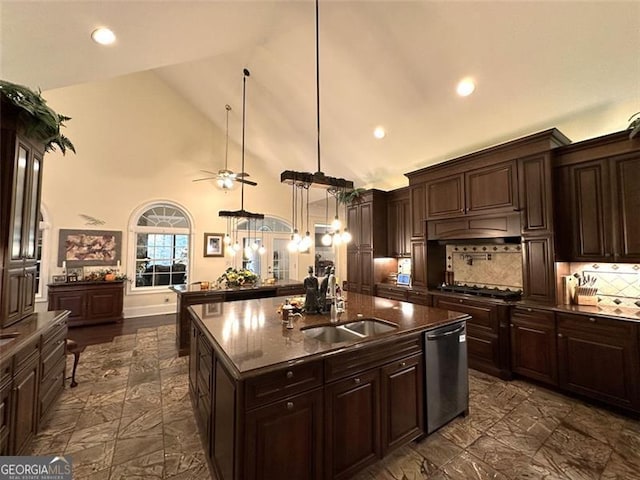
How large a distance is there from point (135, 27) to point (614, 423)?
221 inches

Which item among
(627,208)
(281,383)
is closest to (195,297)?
(281,383)

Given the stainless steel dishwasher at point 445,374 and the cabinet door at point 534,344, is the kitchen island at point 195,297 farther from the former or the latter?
the cabinet door at point 534,344

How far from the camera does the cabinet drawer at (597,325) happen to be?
2.41 meters

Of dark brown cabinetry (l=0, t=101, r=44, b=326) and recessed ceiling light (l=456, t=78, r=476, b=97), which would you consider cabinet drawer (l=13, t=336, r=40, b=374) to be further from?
recessed ceiling light (l=456, t=78, r=476, b=97)

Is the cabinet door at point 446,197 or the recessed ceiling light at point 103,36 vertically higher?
the recessed ceiling light at point 103,36

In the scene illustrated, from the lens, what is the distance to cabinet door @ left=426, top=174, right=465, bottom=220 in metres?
3.83

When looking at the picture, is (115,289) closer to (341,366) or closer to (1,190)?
(1,190)

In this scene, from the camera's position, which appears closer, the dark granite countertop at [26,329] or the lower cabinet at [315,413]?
the lower cabinet at [315,413]

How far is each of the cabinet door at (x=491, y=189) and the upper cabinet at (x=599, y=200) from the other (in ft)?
1.39

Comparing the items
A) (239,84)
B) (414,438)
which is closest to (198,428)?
(414,438)

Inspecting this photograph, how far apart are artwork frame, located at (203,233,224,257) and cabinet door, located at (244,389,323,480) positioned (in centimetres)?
628

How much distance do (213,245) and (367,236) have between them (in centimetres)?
416

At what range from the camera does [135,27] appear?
2570 millimetres

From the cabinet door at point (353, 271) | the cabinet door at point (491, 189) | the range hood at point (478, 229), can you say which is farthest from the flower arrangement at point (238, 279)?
the cabinet door at point (491, 189)
